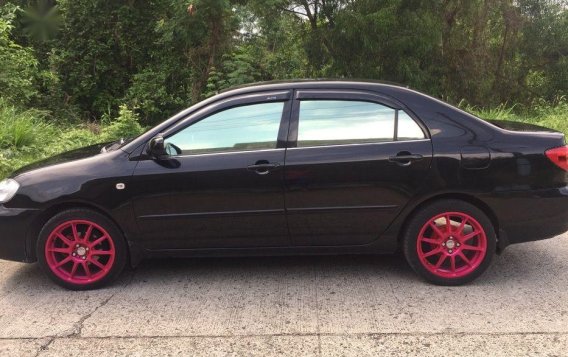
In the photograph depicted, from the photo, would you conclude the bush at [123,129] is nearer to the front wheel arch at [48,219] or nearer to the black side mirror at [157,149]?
the front wheel arch at [48,219]

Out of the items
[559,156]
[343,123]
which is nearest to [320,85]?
[343,123]

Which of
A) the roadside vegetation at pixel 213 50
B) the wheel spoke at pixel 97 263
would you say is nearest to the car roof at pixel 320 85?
the wheel spoke at pixel 97 263

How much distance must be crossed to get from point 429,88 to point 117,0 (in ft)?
29.1

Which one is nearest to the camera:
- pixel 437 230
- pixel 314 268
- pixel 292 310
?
pixel 292 310

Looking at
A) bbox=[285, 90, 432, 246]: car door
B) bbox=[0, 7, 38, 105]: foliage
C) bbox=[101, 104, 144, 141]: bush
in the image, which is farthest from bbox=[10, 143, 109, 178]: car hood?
bbox=[0, 7, 38, 105]: foliage

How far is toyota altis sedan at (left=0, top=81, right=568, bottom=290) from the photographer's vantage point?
395 centimetres

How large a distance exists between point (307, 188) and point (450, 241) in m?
1.15

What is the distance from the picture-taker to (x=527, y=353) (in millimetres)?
3133

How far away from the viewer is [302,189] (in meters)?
3.95

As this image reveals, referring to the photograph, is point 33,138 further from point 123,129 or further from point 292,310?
point 292,310

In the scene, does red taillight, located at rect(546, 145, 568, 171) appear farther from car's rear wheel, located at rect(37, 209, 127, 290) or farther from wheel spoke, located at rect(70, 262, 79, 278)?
wheel spoke, located at rect(70, 262, 79, 278)

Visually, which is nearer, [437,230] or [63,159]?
[437,230]

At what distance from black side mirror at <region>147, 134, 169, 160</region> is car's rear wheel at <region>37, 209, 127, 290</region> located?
0.62 metres

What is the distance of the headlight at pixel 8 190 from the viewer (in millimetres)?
4062
